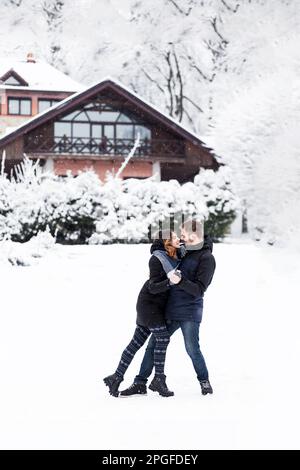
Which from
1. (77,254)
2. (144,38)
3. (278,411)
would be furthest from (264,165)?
(144,38)

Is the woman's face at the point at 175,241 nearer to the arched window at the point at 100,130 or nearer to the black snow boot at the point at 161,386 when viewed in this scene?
the black snow boot at the point at 161,386

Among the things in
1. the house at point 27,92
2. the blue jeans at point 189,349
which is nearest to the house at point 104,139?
Result: the house at point 27,92

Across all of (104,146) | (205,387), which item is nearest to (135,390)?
(205,387)

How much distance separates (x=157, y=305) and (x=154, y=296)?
3.0 inches

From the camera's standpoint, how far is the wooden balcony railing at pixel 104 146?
1220 inches

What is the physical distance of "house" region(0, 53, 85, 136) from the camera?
37.5 metres

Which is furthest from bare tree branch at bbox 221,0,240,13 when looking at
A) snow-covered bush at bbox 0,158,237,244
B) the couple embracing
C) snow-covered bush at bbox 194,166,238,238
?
the couple embracing

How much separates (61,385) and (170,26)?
33.6 meters

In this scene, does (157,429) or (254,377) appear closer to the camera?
(157,429)

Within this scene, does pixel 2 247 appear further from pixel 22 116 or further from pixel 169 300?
pixel 22 116

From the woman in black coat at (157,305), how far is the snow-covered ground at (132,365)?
19cm

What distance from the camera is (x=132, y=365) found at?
25.5 ft

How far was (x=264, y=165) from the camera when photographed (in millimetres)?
19969
